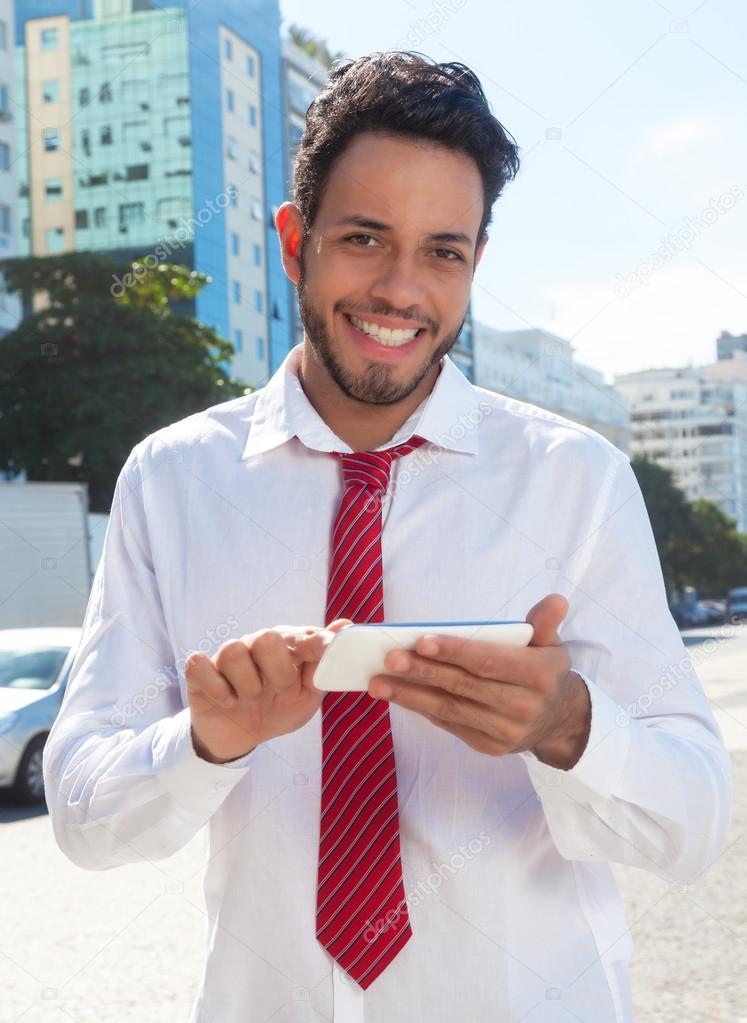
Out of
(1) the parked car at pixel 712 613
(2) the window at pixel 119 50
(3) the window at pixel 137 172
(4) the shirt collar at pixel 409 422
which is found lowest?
(1) the parked car at pixel 712 613

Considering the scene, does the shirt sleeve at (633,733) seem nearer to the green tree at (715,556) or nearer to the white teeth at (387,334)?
the white teeth at (387,334)

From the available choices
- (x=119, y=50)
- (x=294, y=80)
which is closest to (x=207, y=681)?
(x=119, y=50)

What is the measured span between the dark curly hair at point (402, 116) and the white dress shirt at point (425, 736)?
0.35m

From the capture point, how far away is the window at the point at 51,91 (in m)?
57.0

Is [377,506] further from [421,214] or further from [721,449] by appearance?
[721,449]

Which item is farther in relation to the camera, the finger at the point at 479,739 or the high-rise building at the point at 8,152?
the high-rise building at the point at 8,152

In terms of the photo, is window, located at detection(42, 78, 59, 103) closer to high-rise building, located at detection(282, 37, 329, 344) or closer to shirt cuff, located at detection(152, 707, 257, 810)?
high-rise building, located at detection(282, 37, 329, 344)

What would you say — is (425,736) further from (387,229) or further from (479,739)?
(387,229)

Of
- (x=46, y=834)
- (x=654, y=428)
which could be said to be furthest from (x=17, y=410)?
(x=654, y=428)

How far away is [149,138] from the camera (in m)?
54.9

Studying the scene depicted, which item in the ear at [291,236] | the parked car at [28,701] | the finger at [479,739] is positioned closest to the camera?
the finger at [479,739]

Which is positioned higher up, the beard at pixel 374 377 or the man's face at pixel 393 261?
the man's face at pixel 393 261

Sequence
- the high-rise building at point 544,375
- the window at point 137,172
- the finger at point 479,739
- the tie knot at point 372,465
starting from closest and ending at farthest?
1. the finger at point 479,739
2. the tie knot at point 372,465
3. the window at point 137,172
4. the high-rise building at point 544,375

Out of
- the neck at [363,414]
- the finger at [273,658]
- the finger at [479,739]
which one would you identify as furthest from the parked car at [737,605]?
the finger at [273,658]
